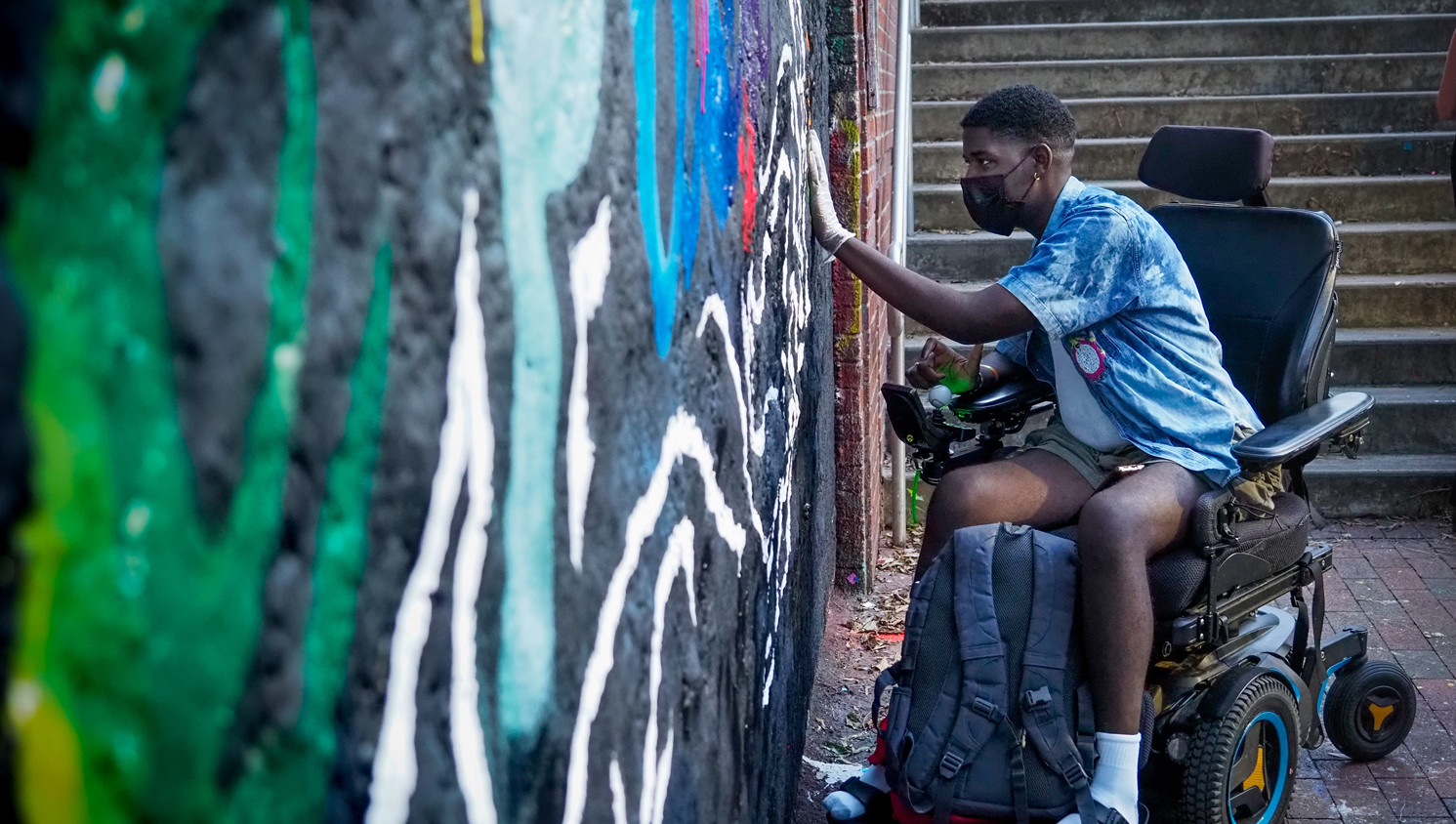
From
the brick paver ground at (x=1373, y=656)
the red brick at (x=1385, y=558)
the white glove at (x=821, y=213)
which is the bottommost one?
the brick paver ground at (x=1373, y=656)

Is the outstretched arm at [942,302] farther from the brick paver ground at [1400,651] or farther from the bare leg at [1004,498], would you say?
the brick paver ground at [1400,651]

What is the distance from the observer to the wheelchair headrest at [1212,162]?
2979 millimetres

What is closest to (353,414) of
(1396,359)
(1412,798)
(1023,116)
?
(1023,116)

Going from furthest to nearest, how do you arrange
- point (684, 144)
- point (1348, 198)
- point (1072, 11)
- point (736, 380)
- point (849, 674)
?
point (1072, 11) → point (1348, 198) → point (849, 674) → point (736, 380) → point (684, 144)

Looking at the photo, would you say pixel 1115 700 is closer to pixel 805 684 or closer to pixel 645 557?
pixel 805 684

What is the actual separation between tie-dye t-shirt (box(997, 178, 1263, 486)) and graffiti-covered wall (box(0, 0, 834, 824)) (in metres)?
1.35

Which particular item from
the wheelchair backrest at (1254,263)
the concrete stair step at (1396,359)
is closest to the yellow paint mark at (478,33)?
the wheelchair backrest at (1254,263)

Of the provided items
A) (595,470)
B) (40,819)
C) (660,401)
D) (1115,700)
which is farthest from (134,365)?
(1115,700)

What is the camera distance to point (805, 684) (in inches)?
121

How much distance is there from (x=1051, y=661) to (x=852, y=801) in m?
0.51

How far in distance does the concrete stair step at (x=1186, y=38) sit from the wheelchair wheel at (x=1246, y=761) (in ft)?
18.1

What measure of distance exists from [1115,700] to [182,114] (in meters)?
2.21

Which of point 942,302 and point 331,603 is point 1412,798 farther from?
point 331,603

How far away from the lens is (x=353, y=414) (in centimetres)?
72
